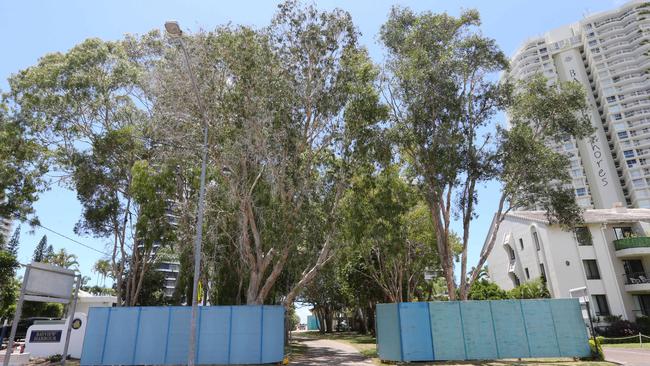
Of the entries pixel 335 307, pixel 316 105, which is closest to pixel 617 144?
pixel 335 307

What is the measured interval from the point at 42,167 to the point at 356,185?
765 inches

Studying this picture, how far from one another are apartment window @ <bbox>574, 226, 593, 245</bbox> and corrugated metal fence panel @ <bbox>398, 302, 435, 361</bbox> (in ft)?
77.8

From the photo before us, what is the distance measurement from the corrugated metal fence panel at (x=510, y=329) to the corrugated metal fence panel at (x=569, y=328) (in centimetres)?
152

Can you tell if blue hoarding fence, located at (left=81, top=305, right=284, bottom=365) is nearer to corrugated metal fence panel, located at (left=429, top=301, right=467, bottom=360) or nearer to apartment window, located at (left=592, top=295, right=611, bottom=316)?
corrugated metal fence panel, located at (left=429, top=301, right=467, bottom=360)

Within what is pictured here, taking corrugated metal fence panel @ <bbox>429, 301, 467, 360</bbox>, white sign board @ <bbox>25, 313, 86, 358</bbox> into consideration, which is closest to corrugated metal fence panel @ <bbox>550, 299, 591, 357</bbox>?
corrugated metal fence panel @ <bbox>429, 301, 467, 360</bbox>

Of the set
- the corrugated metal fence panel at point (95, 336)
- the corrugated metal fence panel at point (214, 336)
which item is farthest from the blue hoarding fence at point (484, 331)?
the corrugated metal fence panel at point (95, 336)

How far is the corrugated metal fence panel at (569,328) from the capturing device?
17188 millimetres

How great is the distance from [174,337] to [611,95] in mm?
103715

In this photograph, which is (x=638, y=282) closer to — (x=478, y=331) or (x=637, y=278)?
(x=637, y=278)

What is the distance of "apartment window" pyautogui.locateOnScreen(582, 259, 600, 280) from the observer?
33172 mm

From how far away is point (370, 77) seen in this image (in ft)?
64.3

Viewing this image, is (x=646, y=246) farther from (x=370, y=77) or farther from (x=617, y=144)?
(x=617, y=144)

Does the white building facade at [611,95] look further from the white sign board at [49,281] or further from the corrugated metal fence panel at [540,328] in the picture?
the white sign board at [49,281]

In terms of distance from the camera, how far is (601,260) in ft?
109
